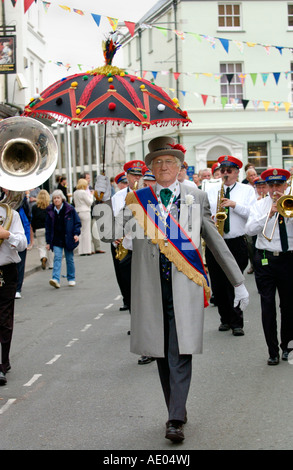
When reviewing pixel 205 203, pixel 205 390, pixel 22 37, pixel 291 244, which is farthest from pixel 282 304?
pixel 22 37

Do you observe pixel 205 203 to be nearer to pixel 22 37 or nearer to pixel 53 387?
pixel 53 387

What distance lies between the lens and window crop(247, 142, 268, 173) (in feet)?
128

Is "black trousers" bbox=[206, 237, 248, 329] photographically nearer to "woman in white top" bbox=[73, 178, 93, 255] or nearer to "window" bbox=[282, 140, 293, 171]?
"woman in white top" bbox=[73, 178, 93, 255]

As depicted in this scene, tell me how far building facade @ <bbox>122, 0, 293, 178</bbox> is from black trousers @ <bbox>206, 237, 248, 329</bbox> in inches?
1142

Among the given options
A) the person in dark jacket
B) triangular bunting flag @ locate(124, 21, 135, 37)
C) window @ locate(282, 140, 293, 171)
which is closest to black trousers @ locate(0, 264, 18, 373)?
the person in dark jacket

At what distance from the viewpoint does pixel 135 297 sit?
5.24 metres

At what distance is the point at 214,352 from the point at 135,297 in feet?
9.18

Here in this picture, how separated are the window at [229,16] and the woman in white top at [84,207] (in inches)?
851

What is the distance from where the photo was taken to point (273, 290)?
23.7 ft

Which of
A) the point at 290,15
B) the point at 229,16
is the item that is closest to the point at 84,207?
the point at 229,16

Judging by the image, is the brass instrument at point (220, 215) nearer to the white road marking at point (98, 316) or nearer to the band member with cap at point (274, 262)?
the band member with cap at point (274, 262)

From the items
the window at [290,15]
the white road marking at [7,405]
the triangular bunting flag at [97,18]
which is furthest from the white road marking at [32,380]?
the window at [290,15]

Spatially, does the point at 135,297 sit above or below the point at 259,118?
below

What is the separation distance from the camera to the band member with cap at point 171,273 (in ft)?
16.6
